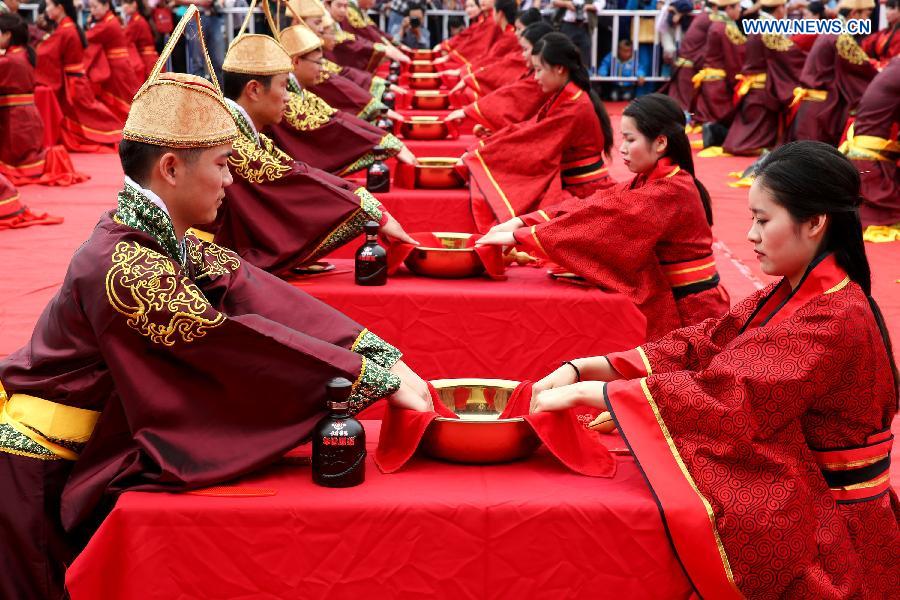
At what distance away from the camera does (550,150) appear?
412 cm

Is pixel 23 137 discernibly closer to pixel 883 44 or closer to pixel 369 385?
pixel 883 44

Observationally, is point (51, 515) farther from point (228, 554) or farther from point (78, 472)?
point (228, 554)

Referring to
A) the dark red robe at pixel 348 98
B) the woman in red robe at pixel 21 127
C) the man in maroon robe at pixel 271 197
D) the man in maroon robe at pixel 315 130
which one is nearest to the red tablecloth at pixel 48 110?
the woman in red robe at pixel 21 127

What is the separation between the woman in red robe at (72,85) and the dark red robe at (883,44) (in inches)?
246

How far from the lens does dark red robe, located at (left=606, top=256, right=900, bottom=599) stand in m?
1.66

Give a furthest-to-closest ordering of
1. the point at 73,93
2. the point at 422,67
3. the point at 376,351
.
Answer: the point at 73,93 → the point at 422,67 → the point at 376,351

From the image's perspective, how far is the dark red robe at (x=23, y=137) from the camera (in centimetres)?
730

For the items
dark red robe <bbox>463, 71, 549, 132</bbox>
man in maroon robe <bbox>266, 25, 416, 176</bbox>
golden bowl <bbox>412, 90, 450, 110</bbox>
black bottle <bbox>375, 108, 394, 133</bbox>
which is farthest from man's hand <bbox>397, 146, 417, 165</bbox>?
golden bowl <bbox>412, 90, 450, 110</bbox>

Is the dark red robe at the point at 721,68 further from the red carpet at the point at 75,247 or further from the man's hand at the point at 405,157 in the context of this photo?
the man's hand at the point at 405,157

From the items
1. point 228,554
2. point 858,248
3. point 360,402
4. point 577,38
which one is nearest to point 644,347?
point 858,248

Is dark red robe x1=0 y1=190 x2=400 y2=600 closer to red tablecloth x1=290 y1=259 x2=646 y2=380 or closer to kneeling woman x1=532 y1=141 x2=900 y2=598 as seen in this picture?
kneeling woman x1=532 y1=141 x2=900 y2=598

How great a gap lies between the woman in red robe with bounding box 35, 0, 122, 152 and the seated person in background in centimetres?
557

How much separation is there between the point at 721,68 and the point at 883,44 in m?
2.50

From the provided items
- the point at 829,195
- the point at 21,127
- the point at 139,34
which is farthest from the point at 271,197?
the point at 139,34
